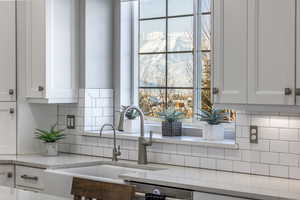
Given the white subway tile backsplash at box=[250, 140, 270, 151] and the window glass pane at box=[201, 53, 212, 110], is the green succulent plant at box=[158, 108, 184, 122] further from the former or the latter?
the white subway tile backsplash at box=[250, 140, 270, 151]

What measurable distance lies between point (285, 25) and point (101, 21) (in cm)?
206

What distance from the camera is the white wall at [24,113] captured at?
4945 mm

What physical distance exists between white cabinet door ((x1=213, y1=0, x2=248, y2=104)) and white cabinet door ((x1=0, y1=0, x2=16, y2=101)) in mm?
2018

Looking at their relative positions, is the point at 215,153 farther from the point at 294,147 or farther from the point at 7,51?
the point at 7,51

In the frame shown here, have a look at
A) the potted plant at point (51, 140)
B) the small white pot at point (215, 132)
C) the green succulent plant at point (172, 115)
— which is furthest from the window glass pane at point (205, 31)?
the potted plant at point (51, 140)

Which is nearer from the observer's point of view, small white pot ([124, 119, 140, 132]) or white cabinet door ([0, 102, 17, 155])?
small white pot ([124, 119, 140, 132])

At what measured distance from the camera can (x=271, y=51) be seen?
11.3ft

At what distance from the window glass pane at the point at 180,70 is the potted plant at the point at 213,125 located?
1.63 feet

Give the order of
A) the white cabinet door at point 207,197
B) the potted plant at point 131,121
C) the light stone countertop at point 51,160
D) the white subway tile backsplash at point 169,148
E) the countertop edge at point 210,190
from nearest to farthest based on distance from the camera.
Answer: the countertop edge at point 210,190, the white cabinet door at point 207,197, the white subway tile backsplash at point 169,148, the light stone countertop at point 51,160, the potted plant at point 131,121

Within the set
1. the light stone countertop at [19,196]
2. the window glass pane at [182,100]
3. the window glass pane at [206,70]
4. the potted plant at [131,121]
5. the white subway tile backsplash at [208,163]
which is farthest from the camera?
the potted plant at [131,121]

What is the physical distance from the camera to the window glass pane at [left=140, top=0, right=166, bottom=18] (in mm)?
4844

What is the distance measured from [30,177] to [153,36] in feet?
5.09

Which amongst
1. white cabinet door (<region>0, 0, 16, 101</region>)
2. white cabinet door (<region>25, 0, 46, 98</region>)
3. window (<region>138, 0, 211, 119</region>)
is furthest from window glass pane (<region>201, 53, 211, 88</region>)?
white cabinet door (<region>0, 0, 16, 101</region>)

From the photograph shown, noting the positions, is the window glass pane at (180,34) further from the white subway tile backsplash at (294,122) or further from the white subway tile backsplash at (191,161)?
the white subway tile backsplash at (294,122)
